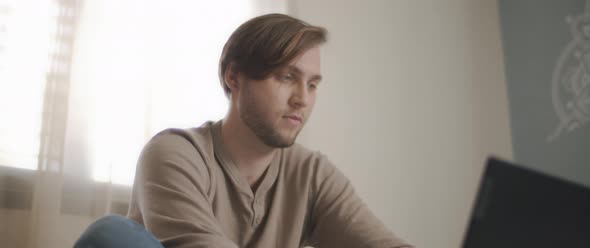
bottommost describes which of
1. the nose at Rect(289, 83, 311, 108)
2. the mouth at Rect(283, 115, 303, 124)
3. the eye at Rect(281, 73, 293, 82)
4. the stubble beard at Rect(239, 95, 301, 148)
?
the stubble beard at Rect(239, 95, 301, 148)

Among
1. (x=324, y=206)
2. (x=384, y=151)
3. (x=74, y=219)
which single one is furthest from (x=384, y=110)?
(x=74, y=219)

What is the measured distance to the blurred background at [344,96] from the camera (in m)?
1.46

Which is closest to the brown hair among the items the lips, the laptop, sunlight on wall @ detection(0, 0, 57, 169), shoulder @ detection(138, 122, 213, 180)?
the lips

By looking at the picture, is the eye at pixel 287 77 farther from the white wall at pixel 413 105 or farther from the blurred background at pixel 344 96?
the white wall at pixel 413 105

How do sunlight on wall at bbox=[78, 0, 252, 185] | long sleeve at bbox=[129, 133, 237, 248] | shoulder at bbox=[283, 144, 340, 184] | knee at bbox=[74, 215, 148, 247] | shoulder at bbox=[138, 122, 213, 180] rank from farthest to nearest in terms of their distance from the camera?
sunlight on wall at bbox=[78, 0, 252, 185] → shoulder at bbox=[283, 144, 340, 184] → shoulder at bbox=[138, 122, 213, 180] → long sleeve at bbox=[129, 133, 237, 248] → knee at bbox=[74, 215, 148, 247]

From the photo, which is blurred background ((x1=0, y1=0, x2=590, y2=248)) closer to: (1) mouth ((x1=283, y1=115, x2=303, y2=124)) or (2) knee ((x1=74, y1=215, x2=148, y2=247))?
(1) mouth ((x1=283, y1=115, x2=303, y2=124))

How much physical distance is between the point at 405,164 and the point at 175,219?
59.5 inches

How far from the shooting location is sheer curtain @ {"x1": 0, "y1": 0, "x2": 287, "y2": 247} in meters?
1.41

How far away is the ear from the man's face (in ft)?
0.19

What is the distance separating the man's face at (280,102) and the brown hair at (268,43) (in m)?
0.02

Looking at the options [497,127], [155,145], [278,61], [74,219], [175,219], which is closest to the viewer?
[175,219]

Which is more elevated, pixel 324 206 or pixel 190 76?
pixel 190 76

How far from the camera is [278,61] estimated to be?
1.29 m

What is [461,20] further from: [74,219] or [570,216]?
[570,216]
